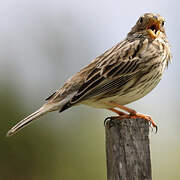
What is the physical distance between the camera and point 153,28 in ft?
32.4

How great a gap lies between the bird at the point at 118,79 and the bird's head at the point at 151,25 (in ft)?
0.36

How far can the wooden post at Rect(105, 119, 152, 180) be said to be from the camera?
711cm

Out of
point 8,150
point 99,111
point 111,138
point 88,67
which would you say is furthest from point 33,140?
point 111,138

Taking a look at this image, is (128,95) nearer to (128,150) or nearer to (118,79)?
(118,79)

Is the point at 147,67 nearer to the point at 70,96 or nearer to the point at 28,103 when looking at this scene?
the point at 70,96

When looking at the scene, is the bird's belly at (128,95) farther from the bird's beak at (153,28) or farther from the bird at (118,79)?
the bird's beak at (153,28)

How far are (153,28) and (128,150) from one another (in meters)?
3.18

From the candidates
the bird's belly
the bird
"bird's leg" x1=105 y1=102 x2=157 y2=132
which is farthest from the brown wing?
"bird's leg" x1=105 y1=102 x2=157 y2=132

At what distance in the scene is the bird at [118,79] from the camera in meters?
8.72

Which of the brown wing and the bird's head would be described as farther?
the bird's head

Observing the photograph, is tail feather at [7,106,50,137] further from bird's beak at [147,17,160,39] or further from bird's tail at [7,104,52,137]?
bird's beak at [147,17,160,39]

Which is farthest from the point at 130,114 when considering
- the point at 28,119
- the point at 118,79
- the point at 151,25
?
the point at 151,25

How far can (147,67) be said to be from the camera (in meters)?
9.00

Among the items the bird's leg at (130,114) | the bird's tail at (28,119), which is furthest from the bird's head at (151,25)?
the bird's tail at (28,119)
